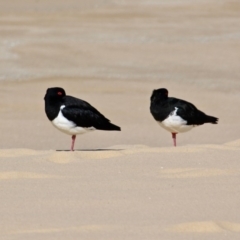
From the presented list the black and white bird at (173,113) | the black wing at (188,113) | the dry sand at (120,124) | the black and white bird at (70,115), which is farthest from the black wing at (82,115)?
the black wing at (188,113)

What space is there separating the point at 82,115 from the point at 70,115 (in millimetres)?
142

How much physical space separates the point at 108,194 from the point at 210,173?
3.48ft

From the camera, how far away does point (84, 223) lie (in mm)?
5734

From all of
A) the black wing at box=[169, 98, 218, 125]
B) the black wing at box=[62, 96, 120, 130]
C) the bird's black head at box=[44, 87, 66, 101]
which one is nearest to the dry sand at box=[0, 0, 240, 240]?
the black wing at box=[62, 96, 120, 130]

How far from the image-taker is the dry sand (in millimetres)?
5906

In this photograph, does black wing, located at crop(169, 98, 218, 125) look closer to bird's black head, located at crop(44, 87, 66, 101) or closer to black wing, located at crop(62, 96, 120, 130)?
black wing, located at crop(62, 96, 120, 130)

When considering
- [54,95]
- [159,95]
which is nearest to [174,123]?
[159,95]

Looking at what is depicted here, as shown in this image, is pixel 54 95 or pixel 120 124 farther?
pixel 120 124

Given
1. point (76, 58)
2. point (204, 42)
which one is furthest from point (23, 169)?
point (204, 42)

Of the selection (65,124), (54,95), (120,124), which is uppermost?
(54,95)

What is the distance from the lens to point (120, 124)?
15.2 metres

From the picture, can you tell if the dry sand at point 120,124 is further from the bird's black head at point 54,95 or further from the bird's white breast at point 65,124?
the bird's black head at point 54,95

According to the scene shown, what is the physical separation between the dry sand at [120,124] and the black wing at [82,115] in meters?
0.42

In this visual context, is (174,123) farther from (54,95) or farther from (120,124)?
(120,124)
